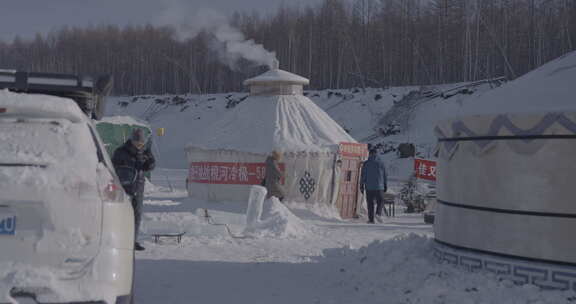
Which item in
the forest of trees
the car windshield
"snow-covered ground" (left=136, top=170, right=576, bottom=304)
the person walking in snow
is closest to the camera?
the car windshield

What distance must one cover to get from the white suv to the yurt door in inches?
364

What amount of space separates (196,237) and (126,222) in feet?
15.8

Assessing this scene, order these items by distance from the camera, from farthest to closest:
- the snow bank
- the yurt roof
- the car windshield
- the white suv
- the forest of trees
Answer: the forest of trees
the yurt roof
the snow bank
the car windshield
the white suv

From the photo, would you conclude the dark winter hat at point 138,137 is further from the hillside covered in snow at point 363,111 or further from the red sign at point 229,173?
the hillside covered in snow at point 363,111

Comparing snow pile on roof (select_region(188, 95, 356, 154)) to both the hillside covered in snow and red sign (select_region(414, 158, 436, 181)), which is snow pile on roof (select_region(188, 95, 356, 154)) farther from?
the hillside covered in snow

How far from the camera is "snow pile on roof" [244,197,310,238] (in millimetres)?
7559

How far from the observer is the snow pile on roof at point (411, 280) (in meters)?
3.91

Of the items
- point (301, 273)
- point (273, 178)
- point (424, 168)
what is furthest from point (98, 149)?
point (424, 168)

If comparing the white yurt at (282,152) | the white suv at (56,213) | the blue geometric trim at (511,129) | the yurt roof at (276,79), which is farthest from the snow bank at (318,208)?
the white suv at (56,213)

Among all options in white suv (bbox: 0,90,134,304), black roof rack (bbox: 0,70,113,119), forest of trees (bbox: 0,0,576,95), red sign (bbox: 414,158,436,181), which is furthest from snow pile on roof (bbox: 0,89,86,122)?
forest of trees (bbox: 0,0,576,95)

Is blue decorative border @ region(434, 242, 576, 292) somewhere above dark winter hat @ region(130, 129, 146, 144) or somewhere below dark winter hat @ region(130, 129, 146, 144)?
below

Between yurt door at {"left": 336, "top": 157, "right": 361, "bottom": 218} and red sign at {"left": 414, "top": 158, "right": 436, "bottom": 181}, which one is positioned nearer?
yurt door at {"left": 336, "top": 157, "right": 361, "bottom": 218}

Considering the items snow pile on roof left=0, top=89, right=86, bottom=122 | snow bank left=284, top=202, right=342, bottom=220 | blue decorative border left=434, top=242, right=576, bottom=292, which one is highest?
snow pile on roof left=0, top=89, right=86, bottom=122

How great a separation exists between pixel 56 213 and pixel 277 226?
5.61m
